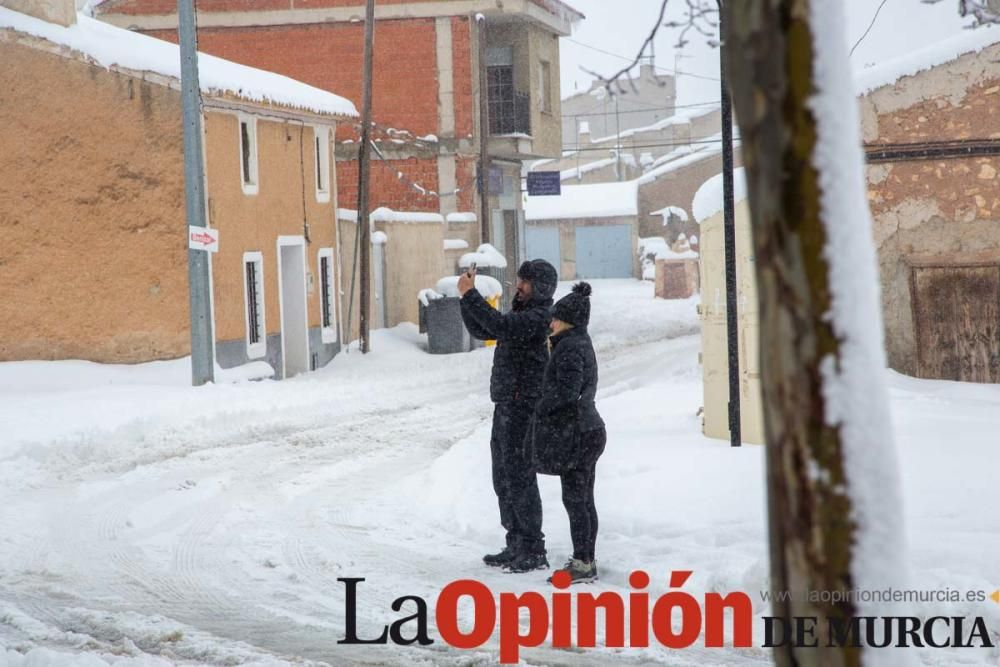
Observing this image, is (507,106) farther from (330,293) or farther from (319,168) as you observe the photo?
(330,293)

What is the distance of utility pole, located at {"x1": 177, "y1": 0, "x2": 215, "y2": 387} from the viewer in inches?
655

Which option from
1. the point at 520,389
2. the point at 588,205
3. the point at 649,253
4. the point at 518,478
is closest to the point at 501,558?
the point at 518,478

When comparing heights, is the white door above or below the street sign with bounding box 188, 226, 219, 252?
below

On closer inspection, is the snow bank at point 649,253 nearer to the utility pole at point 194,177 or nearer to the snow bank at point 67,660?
the utility pole at point 194,177

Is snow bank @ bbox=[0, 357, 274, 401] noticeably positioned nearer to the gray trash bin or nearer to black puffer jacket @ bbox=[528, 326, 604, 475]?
the gray trash bin

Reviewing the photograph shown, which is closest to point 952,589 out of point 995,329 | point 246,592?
point 246,592

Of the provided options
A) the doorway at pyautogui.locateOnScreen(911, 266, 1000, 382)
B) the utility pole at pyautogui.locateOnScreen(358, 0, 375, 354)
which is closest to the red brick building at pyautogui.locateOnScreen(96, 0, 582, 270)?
the utility pole at pyautogui.locateOnScreen(358, 0, 375, 354)

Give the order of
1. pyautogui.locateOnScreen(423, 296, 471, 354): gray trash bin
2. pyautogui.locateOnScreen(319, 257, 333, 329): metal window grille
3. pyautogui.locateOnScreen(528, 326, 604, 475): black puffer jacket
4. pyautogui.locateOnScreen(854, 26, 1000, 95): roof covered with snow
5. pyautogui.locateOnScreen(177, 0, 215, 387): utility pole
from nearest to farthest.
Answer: pyautogui.locateOnScreen(528, 326, 604, 475): black puffer jacket → pyautogui.locateOnScreen(854, 26, 1000, 95): roof covered with snow → pyautogui.locateOnScreen(177, 0, 215, 387): utility pole → pyautogui.locateOnScreen(319, 257, 333, 329): metal window grille → pyautogui.locateOnScreen(423, 296, 471, 354): gray trash bin

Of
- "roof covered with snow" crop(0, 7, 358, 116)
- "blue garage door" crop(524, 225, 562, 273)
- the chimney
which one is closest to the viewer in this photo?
"roof covered with snow" crop(0, 7, 358, 116)

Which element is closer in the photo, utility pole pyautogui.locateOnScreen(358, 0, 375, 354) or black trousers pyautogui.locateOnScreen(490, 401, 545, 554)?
black trousers pyautogui.locateOnScreen(490, 401, 545, 554)

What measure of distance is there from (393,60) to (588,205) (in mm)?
25566

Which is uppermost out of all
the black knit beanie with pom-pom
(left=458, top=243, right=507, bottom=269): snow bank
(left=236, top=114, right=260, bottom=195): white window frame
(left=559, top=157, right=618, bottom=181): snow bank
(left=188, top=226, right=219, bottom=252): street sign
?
(left=559, top=157, right=618, bottom=181): snow bank

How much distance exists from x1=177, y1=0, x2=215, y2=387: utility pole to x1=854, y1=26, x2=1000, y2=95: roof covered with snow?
24.8ft

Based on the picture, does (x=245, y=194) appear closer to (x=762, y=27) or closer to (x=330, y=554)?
(x=330, y=554)
